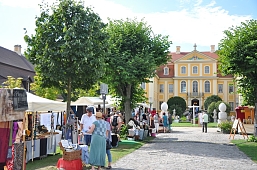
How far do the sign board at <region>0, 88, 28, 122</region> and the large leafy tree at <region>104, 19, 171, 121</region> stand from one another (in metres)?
11.0

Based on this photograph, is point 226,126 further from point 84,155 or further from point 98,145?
point 98,145

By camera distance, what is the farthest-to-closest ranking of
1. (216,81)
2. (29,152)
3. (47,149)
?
1. (216,81)
2. (47,149)
3. (29,152)

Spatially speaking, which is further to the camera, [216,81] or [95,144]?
[216,81]

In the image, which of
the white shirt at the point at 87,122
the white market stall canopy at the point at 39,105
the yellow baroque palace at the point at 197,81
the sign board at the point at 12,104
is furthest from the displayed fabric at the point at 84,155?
the yellow baroque palace at the point at 197,81

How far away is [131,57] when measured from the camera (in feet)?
66.0

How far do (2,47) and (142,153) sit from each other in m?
37.9

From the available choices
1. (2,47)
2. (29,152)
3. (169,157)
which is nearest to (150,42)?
(169,157)

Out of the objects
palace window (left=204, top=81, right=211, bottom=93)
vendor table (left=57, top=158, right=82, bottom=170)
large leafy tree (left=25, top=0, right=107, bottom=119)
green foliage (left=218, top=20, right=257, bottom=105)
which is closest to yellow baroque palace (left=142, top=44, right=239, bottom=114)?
palace window (left=204, top=81, right=211, bottom=93)

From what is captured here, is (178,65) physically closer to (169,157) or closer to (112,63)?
(112,63)

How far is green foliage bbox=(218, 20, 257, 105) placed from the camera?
1855cm

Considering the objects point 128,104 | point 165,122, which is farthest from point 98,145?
point 165,122

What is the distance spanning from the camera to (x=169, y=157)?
12.3 m

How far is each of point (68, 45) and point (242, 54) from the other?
9.62 meters

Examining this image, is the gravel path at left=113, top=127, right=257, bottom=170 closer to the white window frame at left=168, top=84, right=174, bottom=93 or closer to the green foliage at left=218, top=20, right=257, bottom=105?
the green foliage at left=218, top=20, right=257, bottom=105
